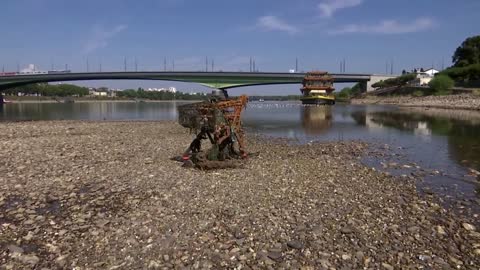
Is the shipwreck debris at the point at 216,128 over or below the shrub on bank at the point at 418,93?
below

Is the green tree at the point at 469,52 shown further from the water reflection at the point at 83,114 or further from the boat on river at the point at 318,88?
the water reflection at the point at 83,114

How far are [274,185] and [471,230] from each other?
19.2 feet

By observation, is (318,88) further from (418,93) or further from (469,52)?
(469,52)

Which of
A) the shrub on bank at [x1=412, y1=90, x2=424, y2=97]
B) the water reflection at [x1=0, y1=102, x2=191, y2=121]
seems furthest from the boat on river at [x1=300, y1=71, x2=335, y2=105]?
the water reflection at [x1=0, y1=102, x2=191, y2=121]

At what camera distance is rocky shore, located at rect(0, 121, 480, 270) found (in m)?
7.62

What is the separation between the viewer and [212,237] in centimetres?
855

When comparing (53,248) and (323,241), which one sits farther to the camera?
(323,241)

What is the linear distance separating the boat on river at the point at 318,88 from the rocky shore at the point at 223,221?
121 m

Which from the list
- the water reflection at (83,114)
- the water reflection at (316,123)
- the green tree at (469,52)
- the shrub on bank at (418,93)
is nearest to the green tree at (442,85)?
the shrub on bank at (418,93)

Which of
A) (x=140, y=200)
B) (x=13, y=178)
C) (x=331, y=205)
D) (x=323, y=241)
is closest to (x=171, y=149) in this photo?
(x=13, y=178)

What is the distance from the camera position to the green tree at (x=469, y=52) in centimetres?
13900

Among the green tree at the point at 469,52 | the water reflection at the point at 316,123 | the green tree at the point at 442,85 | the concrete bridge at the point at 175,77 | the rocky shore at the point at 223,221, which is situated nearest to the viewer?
the rocky shore at the point at 223,221

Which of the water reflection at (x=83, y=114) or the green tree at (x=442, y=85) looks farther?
the green tree at (x=442, y=85)

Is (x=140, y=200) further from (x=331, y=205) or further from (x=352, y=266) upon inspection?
(x=352, y=266)
